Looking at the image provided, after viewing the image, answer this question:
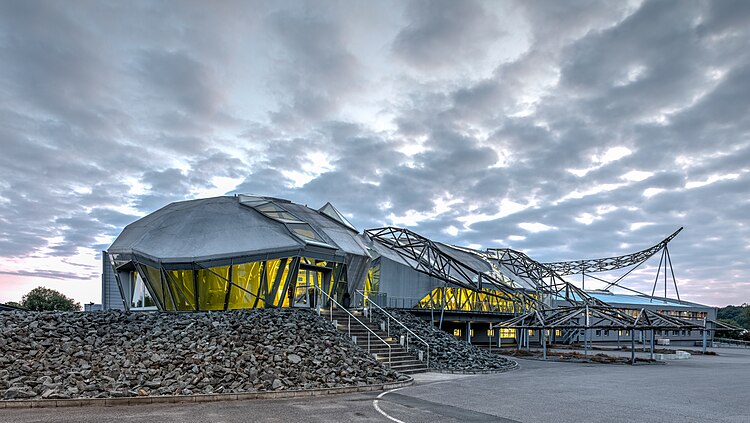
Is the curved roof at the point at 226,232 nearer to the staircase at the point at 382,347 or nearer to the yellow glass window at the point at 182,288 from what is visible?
the yellow glass window at the point at 182,288

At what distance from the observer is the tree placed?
82500 millimetres

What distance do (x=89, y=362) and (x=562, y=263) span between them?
82.7 metres

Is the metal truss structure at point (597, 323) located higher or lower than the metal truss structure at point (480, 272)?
lower

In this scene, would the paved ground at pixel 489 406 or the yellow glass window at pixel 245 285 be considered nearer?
the paved ground at pixel 489 406

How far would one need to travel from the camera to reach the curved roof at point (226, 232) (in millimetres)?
26675

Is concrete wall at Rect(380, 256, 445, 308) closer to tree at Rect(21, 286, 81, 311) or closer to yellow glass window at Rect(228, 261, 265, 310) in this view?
yellow glass window at Rect(228, 261, 265, 310)

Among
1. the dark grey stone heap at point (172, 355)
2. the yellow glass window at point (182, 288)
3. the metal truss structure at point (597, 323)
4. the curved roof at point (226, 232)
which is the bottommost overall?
the dark grey stone heap at point (172, 355)

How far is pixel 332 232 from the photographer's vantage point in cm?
3222

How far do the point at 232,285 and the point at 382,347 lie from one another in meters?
8.60

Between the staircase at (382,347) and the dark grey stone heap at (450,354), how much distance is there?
3.44 ft

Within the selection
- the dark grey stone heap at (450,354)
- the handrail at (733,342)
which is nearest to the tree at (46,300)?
the dark grey stone heap at (450,354)

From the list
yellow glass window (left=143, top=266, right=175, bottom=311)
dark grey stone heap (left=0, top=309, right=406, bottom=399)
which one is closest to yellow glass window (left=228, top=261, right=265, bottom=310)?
yellow glass window (left=143, top=266, right=175, bottom=311)

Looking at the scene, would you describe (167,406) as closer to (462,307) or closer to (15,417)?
(15,417)

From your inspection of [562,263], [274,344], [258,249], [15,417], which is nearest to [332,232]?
[258,249]
